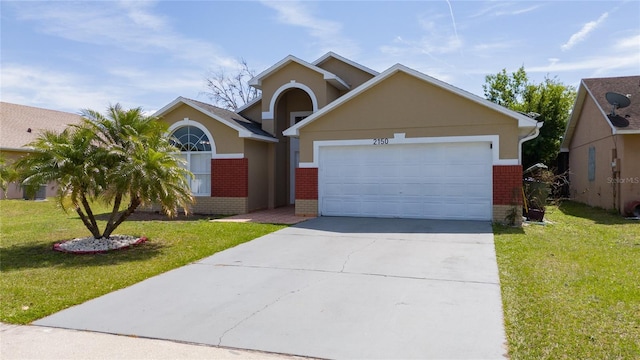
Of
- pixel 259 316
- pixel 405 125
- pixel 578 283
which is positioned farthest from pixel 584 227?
pixel 259 316

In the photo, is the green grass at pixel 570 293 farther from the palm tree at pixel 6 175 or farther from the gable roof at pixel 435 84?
the palm tree at pixel 6 175

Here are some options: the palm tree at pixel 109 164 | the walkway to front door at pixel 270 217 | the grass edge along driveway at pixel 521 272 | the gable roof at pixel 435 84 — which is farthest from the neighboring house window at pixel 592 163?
the palm tree at pixel 109 164

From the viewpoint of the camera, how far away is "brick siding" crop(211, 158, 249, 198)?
16.6m

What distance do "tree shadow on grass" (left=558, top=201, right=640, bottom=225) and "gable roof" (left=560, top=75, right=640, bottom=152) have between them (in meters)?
2.87

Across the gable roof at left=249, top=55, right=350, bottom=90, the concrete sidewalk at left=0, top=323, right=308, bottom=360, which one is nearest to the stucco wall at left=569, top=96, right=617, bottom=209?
the gable roof at left=249, top=55, right=350, bottom=90

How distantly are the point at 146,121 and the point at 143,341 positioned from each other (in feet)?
23.4

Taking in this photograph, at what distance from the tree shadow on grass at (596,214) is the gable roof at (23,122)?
22284 millimetres

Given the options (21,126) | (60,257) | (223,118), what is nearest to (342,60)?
(223,118)

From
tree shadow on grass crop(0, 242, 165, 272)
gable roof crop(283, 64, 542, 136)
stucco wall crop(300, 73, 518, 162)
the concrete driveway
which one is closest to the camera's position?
the concrete driveway

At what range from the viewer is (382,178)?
14719 millimetres

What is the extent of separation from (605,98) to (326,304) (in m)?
16.9

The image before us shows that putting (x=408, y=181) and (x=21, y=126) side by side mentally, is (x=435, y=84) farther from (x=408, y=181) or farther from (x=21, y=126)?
(x=21, y=126)

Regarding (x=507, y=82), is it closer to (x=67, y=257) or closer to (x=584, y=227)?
(x=584, y=227)

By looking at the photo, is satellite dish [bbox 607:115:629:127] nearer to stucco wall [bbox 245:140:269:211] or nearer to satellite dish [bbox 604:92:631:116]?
satellite dish [bbox 604:92:631:116]
